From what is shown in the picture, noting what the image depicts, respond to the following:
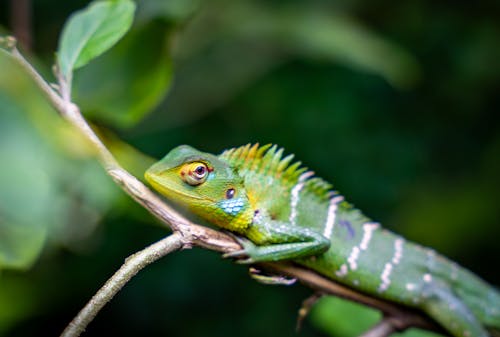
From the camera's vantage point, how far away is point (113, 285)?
169 cm

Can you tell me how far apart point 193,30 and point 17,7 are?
1.62 m

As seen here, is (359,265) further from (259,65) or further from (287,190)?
(259,65)

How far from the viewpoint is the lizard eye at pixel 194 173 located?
101 inches

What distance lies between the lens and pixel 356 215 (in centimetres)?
309

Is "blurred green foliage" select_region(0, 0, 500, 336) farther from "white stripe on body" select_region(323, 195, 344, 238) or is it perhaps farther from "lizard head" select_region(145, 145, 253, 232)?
"lizard head" select_region(145, 145, 253, 232)

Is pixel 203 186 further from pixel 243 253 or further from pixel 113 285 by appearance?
pixel 113 285

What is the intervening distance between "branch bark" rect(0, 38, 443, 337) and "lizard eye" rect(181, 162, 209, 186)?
250mm

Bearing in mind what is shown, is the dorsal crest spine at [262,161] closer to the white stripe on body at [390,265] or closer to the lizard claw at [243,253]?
the lizard claw at [243,253]

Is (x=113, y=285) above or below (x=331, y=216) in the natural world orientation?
below

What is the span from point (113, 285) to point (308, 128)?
12.5ft

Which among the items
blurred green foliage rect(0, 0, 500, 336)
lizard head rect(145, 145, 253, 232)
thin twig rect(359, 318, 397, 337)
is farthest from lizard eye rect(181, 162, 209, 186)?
blurred green foliage rect(0, 0, 500, 336)

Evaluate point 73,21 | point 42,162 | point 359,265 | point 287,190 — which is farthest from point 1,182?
point 359,265

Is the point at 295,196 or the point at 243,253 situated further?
the point at 295,196

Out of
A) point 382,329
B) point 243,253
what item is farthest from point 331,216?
point 243,253
